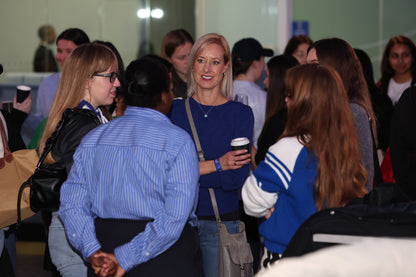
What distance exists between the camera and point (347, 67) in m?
3.14

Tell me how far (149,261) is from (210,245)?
27.8 inches

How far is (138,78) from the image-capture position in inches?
96.5

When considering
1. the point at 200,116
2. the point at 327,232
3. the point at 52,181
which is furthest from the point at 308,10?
the point at 327,232

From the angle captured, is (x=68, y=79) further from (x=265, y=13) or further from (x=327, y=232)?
(x=265, y=13)

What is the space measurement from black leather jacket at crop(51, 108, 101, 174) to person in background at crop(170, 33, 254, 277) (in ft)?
2.04

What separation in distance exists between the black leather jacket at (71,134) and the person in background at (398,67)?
3880 mm

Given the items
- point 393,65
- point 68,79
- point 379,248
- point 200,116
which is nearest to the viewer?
point 379,248

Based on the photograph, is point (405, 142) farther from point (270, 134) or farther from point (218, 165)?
point (218, 165)

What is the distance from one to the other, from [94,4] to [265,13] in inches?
107

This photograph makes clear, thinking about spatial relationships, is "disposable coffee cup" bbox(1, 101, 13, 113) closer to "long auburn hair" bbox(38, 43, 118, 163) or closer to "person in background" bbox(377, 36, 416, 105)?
"long auburn hair" bbox(38, 43, 118, 163)

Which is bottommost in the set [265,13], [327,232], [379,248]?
[327,232]

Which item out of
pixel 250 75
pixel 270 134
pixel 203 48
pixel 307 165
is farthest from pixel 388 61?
pixel 307 165

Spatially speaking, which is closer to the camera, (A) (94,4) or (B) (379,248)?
(B) (379,248)

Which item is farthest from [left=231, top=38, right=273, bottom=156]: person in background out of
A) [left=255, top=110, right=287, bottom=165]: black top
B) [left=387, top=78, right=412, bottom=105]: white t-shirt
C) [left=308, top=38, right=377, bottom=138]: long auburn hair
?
[left=308, top=38, right=377, bottom=138]: long auburn hair
